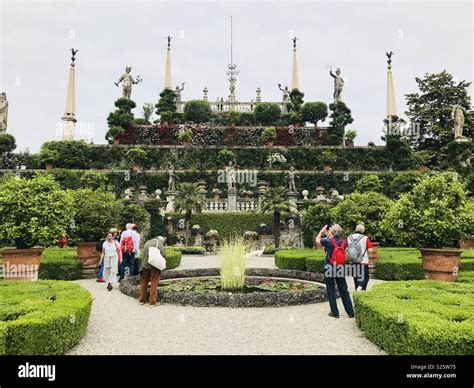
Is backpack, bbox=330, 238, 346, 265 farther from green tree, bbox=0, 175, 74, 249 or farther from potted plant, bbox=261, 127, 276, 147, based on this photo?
potted plant, bbox=261, 127, 276, 147

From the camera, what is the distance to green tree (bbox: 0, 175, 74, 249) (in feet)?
34.2

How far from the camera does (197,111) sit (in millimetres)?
43875

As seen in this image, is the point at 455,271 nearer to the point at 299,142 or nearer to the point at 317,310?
the point at 317,310

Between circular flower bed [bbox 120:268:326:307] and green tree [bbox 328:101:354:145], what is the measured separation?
27459 millimetres

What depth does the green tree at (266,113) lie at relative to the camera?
141ft

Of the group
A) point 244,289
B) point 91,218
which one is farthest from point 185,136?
point 244,289

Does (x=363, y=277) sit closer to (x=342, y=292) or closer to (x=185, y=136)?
(x=342, y=292)

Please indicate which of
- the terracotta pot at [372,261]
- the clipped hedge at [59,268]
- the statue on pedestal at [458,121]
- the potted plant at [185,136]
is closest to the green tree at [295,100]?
the potted plant at [185,136]

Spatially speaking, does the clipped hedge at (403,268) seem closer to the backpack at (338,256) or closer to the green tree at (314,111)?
the backpack at (338,256)

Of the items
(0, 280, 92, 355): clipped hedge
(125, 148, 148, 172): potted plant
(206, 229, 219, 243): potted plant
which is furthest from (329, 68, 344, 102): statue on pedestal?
(0, 280, 92, 355): clipped hedge

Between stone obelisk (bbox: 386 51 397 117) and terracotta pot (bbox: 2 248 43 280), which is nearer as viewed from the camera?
terracotta pot (bbox: 2 248 43 280)
